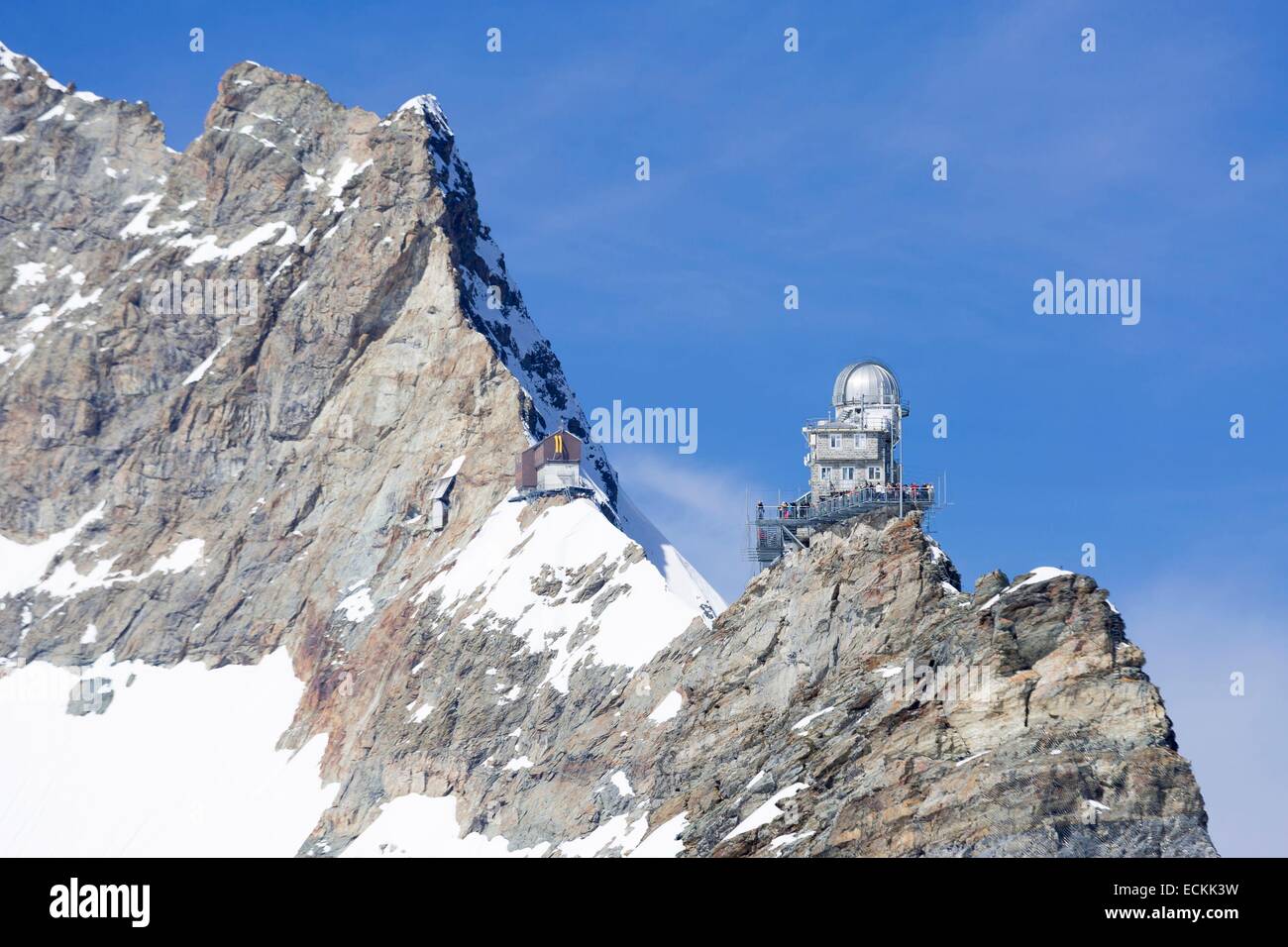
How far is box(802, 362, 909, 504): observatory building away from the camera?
145375 mm

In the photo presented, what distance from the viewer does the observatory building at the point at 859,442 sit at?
477 ft

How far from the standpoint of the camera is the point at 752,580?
5753 inches

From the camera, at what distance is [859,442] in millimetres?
145625
